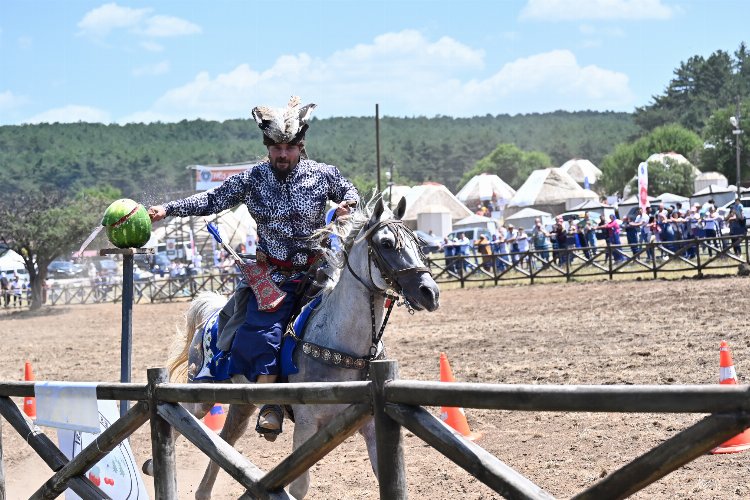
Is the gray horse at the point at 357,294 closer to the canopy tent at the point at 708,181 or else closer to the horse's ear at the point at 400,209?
the horse's ear at the point at 400,209

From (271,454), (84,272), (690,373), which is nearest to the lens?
Answer: (271,454)

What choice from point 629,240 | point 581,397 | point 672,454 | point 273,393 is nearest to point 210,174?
point 629,240

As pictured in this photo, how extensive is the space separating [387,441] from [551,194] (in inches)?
2352

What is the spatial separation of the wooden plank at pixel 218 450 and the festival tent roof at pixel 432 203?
161 ft

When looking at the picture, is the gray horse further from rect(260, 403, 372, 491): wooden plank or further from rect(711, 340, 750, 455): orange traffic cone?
rect(711, 340, 750, 455): orange traffic cone

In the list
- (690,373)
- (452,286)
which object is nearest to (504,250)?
(452,286)

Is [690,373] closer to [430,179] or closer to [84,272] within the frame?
[84,272]

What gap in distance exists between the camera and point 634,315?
56.8 ft

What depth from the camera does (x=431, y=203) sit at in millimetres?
57188

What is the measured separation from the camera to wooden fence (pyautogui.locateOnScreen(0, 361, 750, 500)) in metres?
3.09

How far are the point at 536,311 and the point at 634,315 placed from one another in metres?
3.05

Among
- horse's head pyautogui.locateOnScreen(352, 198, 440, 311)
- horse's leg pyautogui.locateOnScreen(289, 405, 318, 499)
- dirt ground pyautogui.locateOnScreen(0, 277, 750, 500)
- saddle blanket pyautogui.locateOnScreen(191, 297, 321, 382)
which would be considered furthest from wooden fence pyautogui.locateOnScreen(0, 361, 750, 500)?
dirt ground pyautogui.locateOnScreen(0, 277, 750, 500)

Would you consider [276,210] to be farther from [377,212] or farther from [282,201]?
[377,212]

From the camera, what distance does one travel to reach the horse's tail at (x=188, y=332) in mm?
7828
